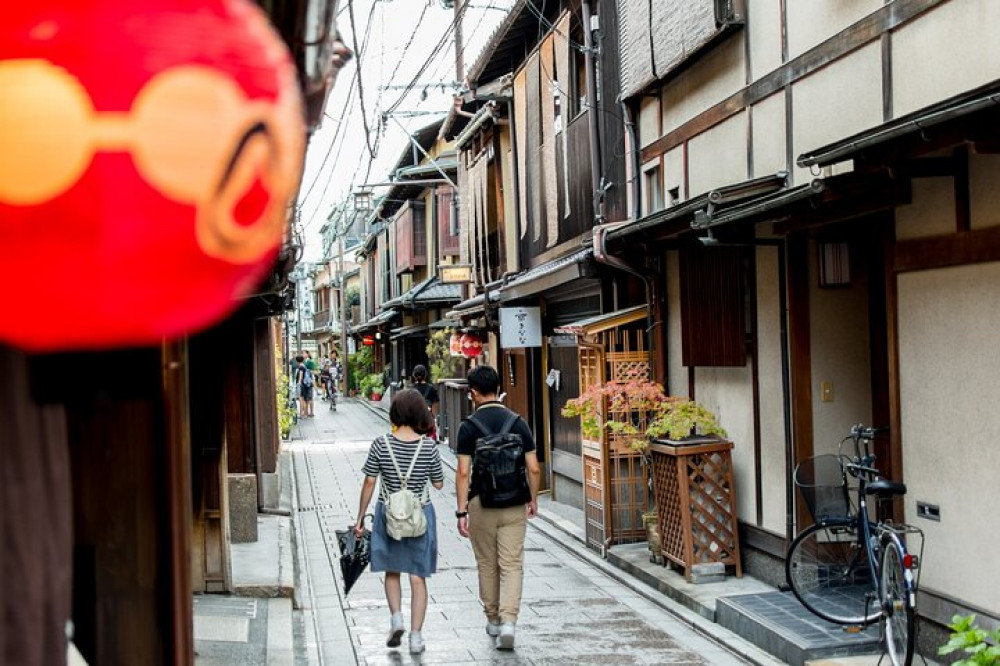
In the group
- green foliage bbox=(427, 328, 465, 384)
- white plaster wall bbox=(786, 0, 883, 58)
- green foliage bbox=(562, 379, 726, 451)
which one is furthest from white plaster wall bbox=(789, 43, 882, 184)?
green foliage bbox=(427, 328, 465, 384)

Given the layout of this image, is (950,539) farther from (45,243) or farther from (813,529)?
(45,243)

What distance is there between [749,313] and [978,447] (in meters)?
4.40

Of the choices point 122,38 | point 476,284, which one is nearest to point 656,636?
point 122,38

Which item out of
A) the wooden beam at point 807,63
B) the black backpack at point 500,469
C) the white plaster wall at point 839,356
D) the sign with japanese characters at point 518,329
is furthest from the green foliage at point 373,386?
the black backpack at point 500,469

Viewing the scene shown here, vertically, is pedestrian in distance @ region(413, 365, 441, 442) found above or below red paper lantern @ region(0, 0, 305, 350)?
below

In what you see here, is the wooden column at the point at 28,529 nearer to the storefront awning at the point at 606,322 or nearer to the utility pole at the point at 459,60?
the storefront awning at the point at 606,322

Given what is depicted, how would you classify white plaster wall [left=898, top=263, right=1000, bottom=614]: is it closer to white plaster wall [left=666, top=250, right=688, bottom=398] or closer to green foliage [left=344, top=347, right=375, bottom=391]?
white plaster wall [left=666, top=250, right=688, bottom=398]

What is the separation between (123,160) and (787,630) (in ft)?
27.8

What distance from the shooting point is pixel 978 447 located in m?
7.90

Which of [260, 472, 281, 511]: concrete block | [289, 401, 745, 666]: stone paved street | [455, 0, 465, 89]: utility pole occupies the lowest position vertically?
[289, 401, 745, 666]: stone paved street

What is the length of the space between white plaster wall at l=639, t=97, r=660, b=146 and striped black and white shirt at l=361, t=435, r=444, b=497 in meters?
6.91

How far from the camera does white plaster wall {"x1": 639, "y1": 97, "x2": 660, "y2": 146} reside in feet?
48.4

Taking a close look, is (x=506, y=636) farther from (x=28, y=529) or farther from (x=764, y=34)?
(x=28, y=529)

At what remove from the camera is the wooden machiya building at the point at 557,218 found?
14.6m
